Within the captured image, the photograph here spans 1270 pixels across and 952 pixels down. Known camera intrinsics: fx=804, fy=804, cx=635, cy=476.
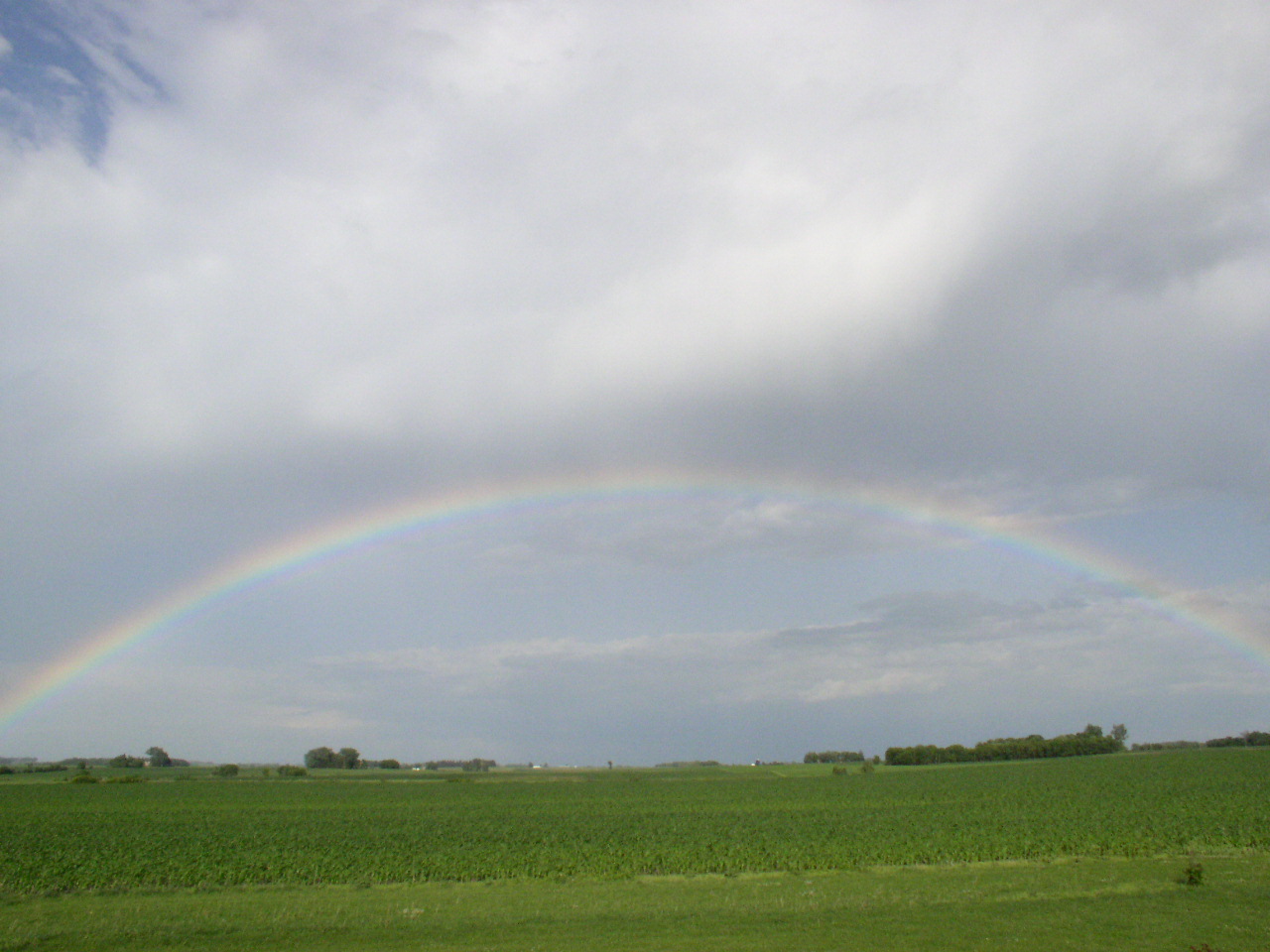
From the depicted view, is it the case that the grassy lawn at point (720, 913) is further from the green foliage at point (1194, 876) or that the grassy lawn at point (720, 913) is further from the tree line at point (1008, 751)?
the tree line at point (1008, 751)

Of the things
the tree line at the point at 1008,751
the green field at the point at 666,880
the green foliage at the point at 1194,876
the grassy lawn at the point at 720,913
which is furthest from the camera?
the tree line at the point at 1008,751

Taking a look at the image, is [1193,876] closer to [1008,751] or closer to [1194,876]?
[1194,876]

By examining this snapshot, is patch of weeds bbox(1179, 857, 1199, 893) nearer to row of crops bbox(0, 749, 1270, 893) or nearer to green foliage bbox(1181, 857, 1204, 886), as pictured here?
green foliage bbox(1181, 857, 1204, 886)

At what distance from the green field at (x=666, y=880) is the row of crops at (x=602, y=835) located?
0.56 ft

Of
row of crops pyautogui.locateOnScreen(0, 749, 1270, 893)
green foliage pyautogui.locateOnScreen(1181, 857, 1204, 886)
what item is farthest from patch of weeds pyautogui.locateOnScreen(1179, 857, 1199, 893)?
row of crops pyautogui.locateOnScreen(0, 749, 1270, 893)

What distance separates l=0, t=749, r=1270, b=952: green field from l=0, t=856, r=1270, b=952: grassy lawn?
9cm

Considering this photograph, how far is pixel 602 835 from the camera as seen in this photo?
35875 mm

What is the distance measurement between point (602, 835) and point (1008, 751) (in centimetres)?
13847

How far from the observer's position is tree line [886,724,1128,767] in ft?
475

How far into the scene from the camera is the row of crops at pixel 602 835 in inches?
1046

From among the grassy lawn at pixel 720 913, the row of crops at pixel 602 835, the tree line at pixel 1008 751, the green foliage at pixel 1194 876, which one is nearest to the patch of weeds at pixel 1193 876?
the green foliage at pixel 1194 876

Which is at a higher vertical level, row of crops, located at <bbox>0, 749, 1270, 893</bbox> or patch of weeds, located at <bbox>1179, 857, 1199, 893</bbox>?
patch of weeds, located at <bbox>1179, 857, 1199, 893</bbox>

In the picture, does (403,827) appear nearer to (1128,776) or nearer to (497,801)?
(497,801)

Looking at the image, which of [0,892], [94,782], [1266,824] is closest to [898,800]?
[1266,824]
